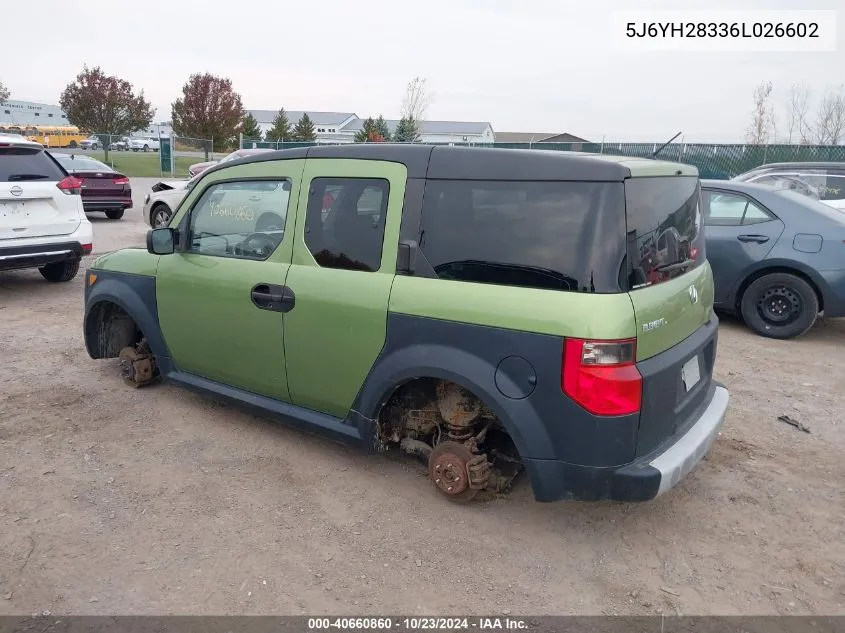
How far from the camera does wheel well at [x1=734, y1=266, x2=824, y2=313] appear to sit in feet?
21.9

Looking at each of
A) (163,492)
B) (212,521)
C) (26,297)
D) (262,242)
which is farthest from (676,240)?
(26,297)

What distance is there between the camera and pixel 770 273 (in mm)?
6855

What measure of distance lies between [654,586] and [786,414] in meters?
2.57

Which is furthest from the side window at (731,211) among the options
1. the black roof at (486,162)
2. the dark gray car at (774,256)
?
the black roof at (486,162)

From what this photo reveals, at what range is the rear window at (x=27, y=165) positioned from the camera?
746cm

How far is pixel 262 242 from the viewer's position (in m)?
4.00

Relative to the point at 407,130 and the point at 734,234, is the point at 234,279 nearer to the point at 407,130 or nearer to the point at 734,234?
the point at 734,234

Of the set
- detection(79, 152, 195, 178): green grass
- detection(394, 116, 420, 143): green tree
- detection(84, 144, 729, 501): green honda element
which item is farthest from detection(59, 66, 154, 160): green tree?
detection(84, 144, 729, 501): green honda element

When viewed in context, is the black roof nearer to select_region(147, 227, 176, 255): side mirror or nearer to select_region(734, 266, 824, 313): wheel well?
select_region(147, 227, 176, 255): side mirror

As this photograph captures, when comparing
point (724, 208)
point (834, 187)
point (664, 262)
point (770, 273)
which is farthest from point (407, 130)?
point (664, 262)

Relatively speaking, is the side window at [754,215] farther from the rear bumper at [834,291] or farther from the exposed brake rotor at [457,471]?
the exposed brake rotor at [457,471]

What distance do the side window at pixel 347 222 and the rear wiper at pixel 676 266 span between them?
1.38 metres

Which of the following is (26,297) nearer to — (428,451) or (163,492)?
(163,492)

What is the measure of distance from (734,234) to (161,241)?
5671 millimetres
